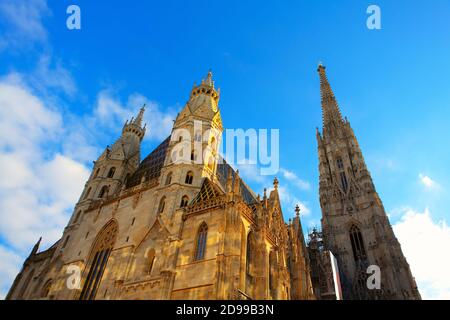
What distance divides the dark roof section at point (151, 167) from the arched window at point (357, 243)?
101ft

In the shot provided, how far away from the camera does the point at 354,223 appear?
152 ft

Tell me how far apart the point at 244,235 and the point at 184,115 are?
47.6ft

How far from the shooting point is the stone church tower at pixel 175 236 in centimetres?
1912

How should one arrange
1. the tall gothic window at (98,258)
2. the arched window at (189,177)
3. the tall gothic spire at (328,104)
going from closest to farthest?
the tall gothic window at (98,258) → the arched window at (189,177) → the tall gothic spire at (328,104)

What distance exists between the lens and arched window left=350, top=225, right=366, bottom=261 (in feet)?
140

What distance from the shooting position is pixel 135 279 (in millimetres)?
20734

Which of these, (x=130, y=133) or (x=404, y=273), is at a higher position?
(x=130, y=133)

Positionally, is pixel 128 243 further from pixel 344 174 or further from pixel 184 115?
pixel 344 174

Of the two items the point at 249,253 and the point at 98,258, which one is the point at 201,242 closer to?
the point at 249,253

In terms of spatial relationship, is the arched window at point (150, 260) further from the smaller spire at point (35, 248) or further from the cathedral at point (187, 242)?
the smaller spire at point (35, 248)

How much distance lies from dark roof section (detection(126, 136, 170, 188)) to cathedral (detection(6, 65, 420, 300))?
14cm

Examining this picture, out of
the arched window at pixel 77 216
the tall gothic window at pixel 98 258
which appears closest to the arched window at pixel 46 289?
the tall gothic window at pixel 98 258
